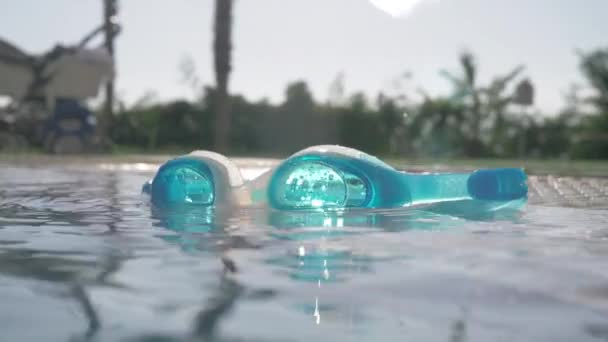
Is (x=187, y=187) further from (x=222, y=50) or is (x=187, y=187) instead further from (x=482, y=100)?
(x=482, y=100)

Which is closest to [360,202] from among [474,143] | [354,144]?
[354,144]

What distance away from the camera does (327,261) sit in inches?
87.4

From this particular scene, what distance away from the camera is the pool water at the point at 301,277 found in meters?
1.45

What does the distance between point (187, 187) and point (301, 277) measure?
2.46 meters

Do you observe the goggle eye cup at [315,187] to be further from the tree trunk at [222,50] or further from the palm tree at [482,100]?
the palm tree at [482,100]

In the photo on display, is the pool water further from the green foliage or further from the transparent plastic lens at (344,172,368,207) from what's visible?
the green foliage

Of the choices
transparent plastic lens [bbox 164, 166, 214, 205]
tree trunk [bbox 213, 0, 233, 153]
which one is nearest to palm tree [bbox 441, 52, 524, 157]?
tree trunk [bbox 213, 0, 233, 153]

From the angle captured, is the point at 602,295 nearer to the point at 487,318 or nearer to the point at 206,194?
the point at 487,318

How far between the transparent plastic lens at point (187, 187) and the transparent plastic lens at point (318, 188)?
0.50 metres

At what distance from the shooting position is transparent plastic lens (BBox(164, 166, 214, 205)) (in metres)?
4.25

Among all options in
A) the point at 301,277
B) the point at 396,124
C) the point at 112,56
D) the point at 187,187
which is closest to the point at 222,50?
the point at 112,56

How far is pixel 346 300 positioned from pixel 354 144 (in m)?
22.4

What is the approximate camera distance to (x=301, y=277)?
196cm

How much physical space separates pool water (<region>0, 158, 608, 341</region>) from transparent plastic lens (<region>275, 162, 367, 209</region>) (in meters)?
0.29
